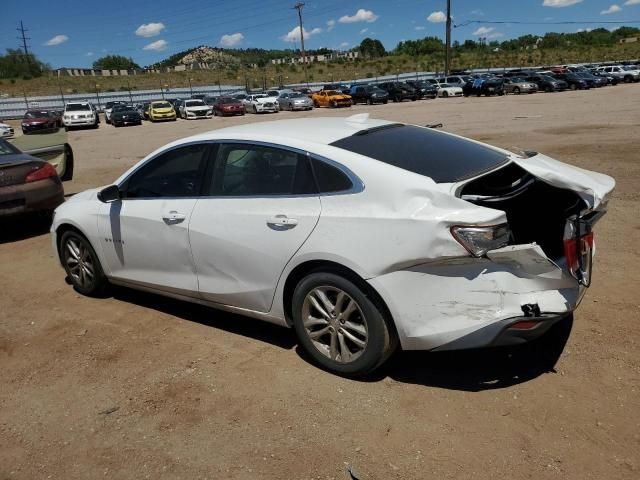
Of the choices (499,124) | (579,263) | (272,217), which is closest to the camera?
(579,263)

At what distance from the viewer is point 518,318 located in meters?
2.76

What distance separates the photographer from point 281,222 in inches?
130

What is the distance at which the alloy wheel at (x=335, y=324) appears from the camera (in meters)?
3.17

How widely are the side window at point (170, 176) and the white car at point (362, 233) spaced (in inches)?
0.5

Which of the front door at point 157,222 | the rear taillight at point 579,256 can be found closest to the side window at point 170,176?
the front door at point 157,222

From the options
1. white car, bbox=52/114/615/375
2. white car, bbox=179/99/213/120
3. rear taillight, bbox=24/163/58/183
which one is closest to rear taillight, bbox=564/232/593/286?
white car, bbox=52/114/615/375

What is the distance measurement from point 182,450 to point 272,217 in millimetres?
1432

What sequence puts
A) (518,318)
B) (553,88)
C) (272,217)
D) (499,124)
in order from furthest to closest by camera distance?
(553,88) → (499,124) → (272,217) → (518,318)

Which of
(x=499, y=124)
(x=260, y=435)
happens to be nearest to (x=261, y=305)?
(x=260, y=435)

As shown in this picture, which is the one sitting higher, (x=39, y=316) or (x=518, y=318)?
(x=518, y=318)

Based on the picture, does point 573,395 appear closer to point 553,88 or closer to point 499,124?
point 499,124

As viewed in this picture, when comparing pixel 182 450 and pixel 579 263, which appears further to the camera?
pixel 579 263

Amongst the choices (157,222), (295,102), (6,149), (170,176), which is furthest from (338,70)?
(157,222)

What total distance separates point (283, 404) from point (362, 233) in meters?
1.12
